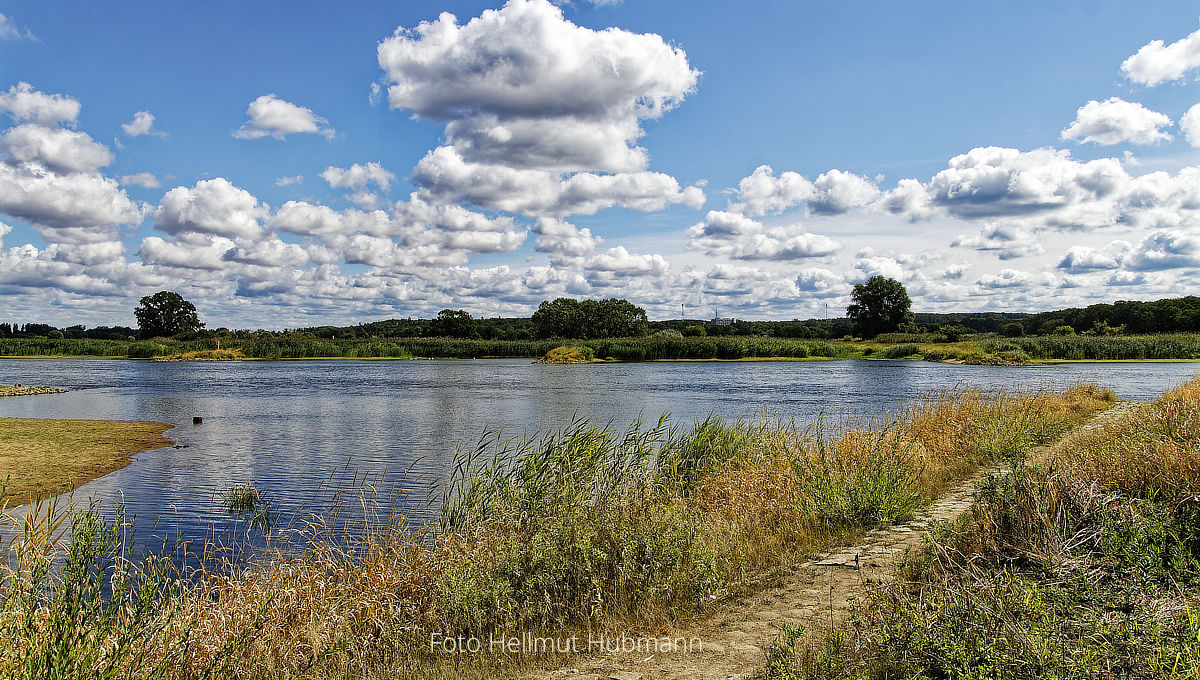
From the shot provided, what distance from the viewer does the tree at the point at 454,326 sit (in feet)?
→ 406

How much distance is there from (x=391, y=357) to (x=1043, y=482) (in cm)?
9666

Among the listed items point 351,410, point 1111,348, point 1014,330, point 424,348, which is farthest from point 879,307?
point 351,410

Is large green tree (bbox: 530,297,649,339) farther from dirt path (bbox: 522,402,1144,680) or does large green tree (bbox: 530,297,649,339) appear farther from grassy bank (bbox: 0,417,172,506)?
dirt path (bbox: 522,402,1144,680)

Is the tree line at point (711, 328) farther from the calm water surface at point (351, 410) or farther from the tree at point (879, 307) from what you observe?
the calm water surface at point (351, 410)

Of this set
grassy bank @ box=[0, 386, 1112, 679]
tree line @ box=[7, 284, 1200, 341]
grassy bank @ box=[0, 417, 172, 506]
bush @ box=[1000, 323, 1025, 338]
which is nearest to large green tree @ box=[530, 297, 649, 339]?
tree line @ box=[7, 284, 1200, 341]

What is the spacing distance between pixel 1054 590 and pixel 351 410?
1194 inches

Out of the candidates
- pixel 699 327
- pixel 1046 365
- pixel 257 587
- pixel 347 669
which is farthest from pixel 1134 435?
pixel 699 327

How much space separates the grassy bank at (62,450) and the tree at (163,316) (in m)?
106

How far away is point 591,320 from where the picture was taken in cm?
11069

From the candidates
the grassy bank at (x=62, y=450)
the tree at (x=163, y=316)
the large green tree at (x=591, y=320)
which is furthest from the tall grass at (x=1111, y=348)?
the tree at (x=163, y=316)

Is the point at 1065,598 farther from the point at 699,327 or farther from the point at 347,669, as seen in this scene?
the point at 699,327

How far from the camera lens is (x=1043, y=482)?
6734 millimetres

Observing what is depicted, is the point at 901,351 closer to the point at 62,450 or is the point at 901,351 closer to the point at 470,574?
the point at 62,450

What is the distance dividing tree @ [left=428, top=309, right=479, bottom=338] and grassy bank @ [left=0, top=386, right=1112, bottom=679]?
114975 mm
